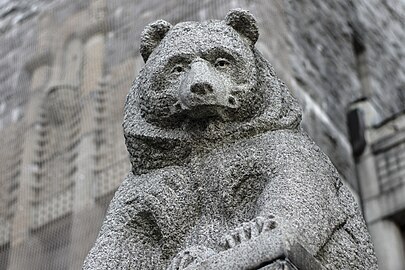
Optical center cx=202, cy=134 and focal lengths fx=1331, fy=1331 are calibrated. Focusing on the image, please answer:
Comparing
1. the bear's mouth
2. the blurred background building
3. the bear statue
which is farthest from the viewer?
the blurred background building

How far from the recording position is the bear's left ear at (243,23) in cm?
438

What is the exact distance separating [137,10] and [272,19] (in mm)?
1084

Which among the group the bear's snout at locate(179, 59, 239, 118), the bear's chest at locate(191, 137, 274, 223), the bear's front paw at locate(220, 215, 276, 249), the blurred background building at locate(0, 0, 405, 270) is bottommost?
the blurred background building at locate(0, 0, 405, 270)

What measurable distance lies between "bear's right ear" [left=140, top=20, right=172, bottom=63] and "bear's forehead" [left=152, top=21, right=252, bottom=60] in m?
0.05

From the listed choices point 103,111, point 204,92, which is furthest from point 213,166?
point 103,111

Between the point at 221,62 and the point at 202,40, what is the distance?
3.8 inches

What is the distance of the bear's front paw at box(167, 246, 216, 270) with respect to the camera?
12.3ft

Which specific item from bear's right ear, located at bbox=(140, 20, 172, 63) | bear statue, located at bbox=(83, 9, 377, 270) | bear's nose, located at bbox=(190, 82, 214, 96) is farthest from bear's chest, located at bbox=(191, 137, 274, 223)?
bear's right ear, located at bbox=(140, 20, 172, 63)

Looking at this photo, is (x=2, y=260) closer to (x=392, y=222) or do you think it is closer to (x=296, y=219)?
(x=392, y=222)

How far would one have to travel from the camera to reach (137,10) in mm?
10125

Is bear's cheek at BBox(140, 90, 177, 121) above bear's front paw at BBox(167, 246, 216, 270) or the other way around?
above

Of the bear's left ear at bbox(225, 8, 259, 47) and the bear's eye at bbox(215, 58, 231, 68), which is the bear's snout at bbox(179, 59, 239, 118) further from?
the bear's left ear at bbox(225, 8, 259, 47)

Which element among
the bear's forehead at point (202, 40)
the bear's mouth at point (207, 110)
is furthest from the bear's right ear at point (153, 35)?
the bear's mouth at point (207, 110)

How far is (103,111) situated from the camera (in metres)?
9.55
